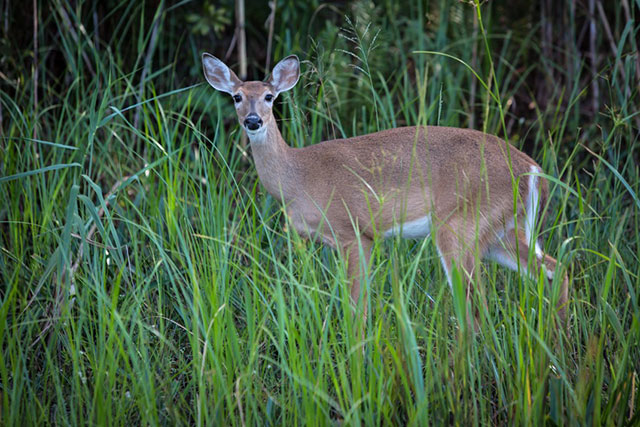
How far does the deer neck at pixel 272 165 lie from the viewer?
4379mm

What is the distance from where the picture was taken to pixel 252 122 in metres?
4.13

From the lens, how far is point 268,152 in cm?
439

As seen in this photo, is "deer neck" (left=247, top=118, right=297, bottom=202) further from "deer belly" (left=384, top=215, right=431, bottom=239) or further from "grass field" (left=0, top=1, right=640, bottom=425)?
"deer belly" (left=384, top=215, right=431, bottom=239)

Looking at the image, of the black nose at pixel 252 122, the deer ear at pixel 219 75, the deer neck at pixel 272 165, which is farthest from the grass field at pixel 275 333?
the deer ear at pixel 219 75

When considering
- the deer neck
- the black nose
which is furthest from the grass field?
the black nose

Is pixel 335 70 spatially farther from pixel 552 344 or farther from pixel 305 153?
pixel 552 344

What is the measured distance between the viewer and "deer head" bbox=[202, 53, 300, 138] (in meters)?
4.24

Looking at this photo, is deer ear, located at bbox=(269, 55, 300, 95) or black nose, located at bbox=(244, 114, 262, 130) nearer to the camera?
black nose, located at bbox=(244, 114, 262, 130)

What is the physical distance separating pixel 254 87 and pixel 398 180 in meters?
0.93

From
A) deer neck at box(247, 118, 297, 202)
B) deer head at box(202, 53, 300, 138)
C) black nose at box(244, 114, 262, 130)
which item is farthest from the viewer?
deer neck at box(247, 118, 297, 202)

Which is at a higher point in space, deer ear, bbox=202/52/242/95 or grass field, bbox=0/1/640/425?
deer ear, bbox=202/52/242/95

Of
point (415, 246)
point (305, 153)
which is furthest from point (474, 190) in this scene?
point (305, 153)

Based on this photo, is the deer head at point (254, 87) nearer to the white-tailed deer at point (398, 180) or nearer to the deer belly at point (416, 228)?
the white-tailed deer at point (398, 180)

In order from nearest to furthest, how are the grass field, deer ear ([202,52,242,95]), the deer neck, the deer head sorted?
1. the grass field
2. the deer head
3. the deer neck
4. deer ear ([202,52,242,95])
